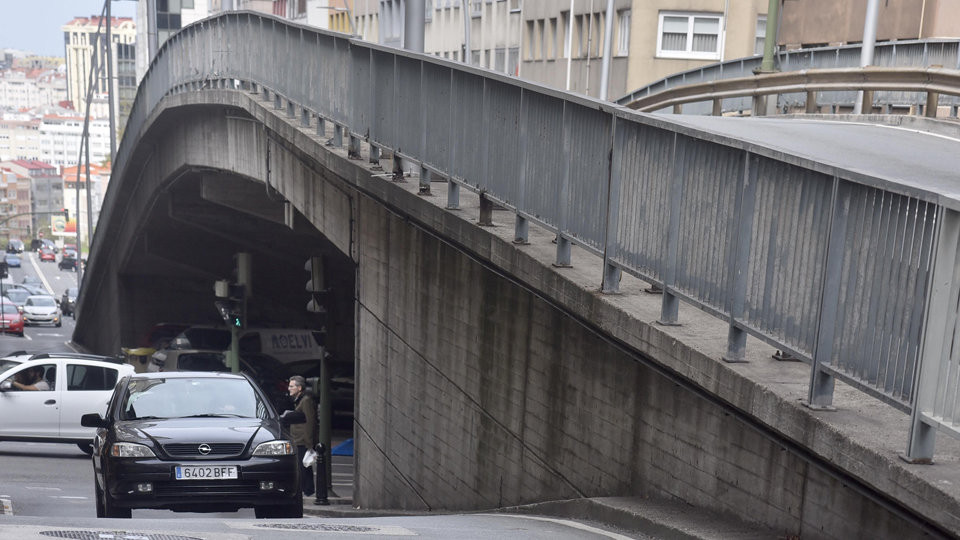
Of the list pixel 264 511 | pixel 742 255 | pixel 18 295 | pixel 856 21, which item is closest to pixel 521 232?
pixel 742 255

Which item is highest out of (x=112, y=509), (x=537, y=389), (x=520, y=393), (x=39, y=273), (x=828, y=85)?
(x=828, y=85)

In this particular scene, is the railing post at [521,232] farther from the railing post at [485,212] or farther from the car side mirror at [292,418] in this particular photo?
the car side mirror at [292,418]

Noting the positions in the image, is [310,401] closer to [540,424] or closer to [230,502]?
[230,502]

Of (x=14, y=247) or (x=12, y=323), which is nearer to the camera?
(x=12, y=323)

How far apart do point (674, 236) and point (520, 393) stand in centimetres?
242

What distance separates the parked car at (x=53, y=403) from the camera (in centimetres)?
2044

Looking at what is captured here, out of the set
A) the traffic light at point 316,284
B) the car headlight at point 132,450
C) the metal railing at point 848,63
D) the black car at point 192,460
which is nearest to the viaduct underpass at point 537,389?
the traffic light at point 316,284

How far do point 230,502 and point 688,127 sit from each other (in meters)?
5.61

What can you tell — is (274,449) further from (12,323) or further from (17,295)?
(17,295)

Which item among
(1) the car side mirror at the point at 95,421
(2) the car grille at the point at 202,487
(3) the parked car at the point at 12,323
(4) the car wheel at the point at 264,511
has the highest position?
(1) the car side mirror at the point at 95,421

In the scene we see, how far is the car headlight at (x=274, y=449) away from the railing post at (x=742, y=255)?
18.1 ft

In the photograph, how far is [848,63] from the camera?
30.3 m

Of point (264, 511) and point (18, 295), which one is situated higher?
point (264, 511)

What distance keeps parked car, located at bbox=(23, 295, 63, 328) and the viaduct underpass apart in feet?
187
